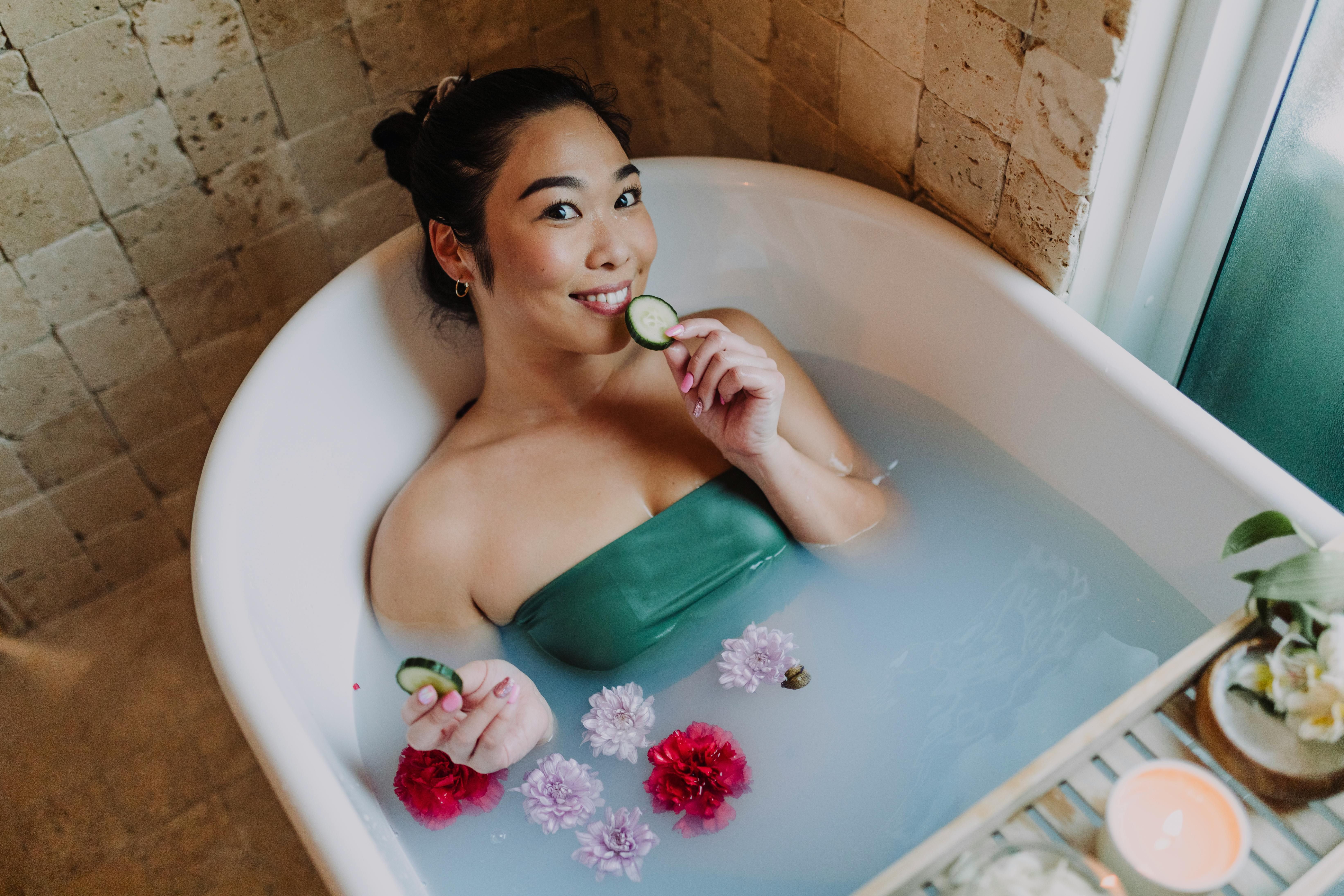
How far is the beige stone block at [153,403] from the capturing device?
2.14 m

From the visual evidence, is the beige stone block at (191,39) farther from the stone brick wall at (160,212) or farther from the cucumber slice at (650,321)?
the cucumber slice at (650,321)

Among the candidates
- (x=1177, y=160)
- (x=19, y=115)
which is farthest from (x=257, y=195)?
(x=1177, y=160)

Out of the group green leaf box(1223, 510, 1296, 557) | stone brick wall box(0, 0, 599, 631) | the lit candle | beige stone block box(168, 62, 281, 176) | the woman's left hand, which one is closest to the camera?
the lit candle

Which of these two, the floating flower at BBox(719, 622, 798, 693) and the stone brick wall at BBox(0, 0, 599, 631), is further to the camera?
the stone brick wall at BBox(0, 0, 599, 631)

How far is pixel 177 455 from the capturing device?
2.29 m

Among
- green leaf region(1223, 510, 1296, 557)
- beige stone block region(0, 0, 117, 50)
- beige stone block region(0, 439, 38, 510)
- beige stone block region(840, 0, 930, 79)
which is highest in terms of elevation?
beige stone block region(0, 0, 117, 50)

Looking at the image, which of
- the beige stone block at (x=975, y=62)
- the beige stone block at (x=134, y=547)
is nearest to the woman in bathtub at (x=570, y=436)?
the beige stone block at (x=975, y=62)

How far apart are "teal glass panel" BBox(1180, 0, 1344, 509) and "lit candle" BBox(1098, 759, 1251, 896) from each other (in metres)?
0.76

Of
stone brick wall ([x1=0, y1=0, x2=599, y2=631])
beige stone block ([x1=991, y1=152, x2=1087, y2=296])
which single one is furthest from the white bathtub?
stone brick wall ([x1=0, y1=0, x2=599, y2=631])

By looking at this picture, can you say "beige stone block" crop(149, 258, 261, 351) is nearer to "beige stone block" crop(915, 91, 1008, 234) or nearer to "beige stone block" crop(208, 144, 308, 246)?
"beige stone block" crop(208, 144, 308, 246)

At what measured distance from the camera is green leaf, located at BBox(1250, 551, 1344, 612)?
1079mm

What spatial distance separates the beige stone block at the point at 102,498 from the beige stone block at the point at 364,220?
630 millimetres

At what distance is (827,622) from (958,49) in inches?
34.9

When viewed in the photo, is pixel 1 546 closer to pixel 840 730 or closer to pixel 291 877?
pixel 291 877
